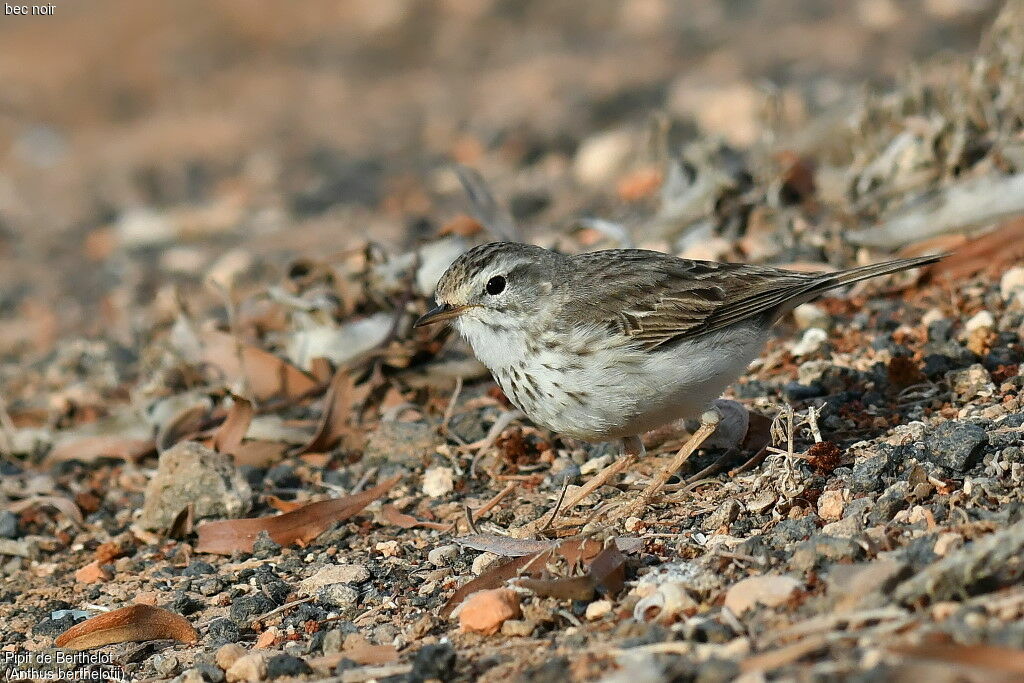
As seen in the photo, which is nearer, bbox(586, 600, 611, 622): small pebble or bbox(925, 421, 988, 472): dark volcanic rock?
bbox(586, 600, 611, 622): small pebble

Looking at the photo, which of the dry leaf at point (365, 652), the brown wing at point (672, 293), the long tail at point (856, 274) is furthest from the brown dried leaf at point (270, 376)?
the long tail at point (856, 274)

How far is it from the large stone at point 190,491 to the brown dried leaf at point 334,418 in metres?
0.68

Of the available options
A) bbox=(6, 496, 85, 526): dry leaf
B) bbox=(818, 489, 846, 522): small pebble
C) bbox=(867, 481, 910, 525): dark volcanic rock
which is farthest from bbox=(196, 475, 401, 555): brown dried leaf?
bbox=(867, 481, 910, 525): dark volcanic rock

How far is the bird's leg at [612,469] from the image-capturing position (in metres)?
5.55

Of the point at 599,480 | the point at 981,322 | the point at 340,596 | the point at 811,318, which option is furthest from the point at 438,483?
the point at 981,322

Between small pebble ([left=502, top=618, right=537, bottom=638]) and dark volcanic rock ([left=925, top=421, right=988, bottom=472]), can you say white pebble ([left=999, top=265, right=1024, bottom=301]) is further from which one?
small pebble ([left=502, top=618, right=537, bottom=638])

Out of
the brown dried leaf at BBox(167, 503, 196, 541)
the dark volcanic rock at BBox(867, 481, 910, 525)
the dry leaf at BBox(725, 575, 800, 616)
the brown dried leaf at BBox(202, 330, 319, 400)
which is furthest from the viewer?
the brown dried leaf at BBox(202, 330, 319, 400)

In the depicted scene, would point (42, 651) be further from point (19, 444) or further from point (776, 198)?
point (776, 198)

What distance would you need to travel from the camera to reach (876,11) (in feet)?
53.5

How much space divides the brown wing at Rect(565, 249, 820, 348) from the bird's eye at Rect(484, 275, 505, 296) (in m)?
0.34

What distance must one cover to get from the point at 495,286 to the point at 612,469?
1.06 m

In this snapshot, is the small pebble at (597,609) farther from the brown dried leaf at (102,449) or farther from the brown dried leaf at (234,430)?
the brown dried leaf at (102,449)

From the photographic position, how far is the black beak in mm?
5637

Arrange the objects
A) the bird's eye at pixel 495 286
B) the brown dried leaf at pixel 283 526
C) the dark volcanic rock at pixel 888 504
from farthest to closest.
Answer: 1. the brown dried leaf at pixel 283 526
2. the bird's eye at pixel 495 286
3. the dark volcanic rock at pixel 888 504
